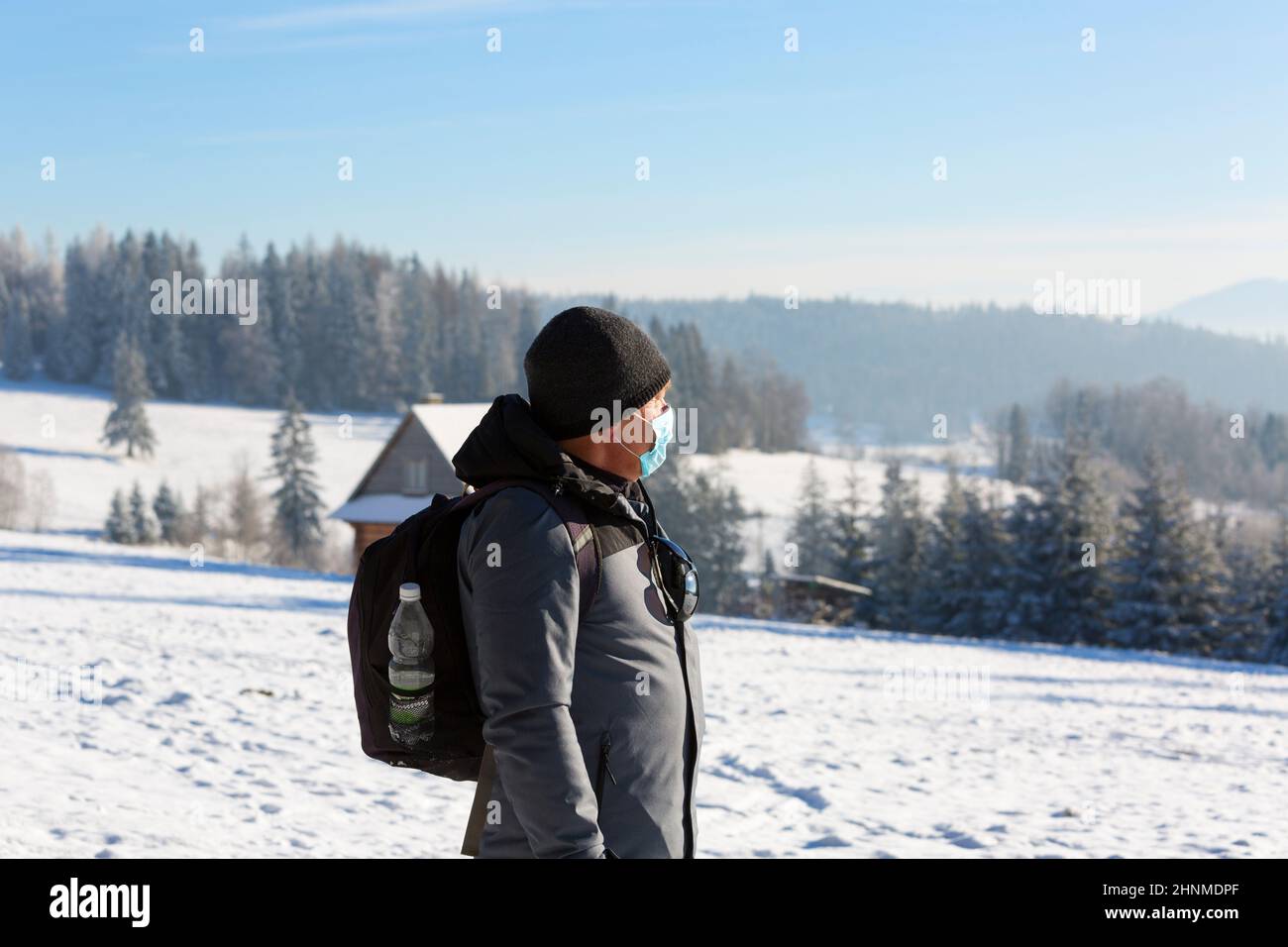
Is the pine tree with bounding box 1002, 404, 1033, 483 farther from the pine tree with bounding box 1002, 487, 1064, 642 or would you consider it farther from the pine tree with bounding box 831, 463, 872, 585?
the pine tree with bounding box 1002, 487, 1064, 642

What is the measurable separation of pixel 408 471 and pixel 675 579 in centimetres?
3365

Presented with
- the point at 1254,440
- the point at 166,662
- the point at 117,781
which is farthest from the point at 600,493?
the point at 1254,440

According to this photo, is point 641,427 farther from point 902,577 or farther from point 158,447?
point 158,447

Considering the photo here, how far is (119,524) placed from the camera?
225 feet

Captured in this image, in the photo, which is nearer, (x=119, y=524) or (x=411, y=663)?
(x=411, y=663)

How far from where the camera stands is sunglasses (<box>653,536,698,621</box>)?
2.74m

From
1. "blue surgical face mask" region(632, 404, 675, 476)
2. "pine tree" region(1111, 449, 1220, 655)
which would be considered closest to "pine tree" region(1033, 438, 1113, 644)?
"pine tree" region(1111, 449, 1220, 655)

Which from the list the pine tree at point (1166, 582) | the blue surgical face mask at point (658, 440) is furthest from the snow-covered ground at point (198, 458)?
the blue surgical face mask at point (658, 440)

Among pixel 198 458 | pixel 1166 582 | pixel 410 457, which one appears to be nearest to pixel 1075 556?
pixel 1166 582

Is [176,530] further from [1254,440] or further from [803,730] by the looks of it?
[1254,440]

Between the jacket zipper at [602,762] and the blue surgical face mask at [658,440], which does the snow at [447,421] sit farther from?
the jacket zipper at [602,762]

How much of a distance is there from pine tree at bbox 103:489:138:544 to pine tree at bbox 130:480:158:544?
0.78 feet
